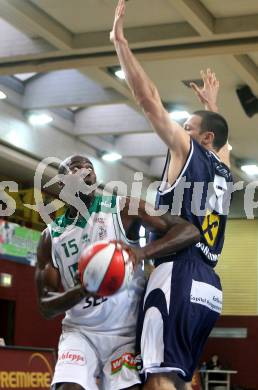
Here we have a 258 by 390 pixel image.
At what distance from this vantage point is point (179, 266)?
169 inches

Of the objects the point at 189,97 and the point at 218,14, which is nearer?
the point at 218,14

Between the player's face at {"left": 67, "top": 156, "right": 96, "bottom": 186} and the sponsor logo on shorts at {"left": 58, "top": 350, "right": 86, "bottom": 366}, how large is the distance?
0.97 meters

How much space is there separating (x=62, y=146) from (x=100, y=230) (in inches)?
476

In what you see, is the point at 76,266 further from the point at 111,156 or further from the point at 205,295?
the point at 111,156

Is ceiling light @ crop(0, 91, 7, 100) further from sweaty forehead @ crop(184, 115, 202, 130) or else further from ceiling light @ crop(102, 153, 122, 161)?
sweaty forehead @ crop(184, 115, 202, 130)

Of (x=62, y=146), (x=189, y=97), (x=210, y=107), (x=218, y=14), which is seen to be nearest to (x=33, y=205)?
(x=62, y=146)

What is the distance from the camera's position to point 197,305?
14.1 feet

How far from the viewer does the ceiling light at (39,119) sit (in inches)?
597

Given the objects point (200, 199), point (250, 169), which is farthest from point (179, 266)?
point (250, 169)

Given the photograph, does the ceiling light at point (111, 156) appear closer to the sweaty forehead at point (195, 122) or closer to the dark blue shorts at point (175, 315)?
the sweaty forehead at point (195, 122)

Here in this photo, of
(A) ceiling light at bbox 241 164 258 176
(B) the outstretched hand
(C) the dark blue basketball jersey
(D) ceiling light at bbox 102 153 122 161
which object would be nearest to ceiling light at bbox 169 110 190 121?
(D) ceiling light at bbox 102 153 122 161

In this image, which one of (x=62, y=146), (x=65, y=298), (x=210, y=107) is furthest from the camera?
(x=62, y=146)

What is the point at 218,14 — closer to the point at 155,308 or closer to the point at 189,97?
the point at 189,97

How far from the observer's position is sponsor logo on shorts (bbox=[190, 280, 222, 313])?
14.0 feet
